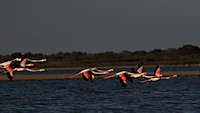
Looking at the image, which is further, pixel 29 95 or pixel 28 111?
pixel 29 95

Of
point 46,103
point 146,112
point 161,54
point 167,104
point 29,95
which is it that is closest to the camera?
→ point 146,112

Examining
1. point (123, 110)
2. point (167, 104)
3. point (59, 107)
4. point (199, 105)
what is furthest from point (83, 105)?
point (199, 105)

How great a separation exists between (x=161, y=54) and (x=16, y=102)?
166381 mm

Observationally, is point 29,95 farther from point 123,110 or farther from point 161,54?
point 161,54

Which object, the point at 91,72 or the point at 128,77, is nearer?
the point at 91,72

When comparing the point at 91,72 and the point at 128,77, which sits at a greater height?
the point at 91,72

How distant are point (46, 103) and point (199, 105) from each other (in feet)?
41.4

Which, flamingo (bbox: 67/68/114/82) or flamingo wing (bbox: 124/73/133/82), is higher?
flamingo (bbox: 67/68/114/82)

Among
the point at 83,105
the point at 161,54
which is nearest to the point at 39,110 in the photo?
the point at 83,105

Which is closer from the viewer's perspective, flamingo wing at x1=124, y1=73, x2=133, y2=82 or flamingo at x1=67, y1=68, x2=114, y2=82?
flamingo at x1=67, y1=68, x2=114, y2=82

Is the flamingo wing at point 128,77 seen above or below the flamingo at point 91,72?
below

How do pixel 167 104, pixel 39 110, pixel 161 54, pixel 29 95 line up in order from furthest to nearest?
1. pixel 161 54
2. pixel 29 95
3. pixel 167 104
4. pixel 39 110

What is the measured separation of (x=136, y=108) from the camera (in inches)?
1190

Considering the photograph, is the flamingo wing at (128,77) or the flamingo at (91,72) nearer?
the flamingo at (91,72)
